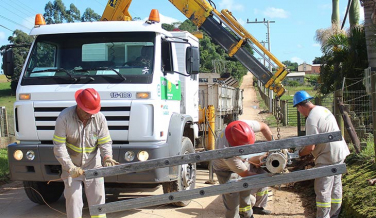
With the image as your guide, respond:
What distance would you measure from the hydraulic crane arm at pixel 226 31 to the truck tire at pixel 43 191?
5473 millimetres

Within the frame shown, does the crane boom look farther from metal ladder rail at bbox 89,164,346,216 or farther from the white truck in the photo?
metal ladder rail at bbox 89,164,346,216

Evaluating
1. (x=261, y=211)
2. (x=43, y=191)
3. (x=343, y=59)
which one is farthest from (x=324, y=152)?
(x=343, y=59)

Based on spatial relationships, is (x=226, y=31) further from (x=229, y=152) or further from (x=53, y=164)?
(x=229, y=152)

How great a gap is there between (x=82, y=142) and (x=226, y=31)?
7374mm

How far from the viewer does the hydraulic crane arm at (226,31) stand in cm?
1143

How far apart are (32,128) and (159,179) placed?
2.00 m

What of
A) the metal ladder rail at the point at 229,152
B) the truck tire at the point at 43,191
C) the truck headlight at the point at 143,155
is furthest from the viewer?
the truck tire at the point at 43,191

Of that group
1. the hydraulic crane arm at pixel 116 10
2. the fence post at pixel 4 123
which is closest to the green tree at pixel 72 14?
the fence post at pixel 4 123

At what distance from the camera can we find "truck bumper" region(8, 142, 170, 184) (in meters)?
6.31

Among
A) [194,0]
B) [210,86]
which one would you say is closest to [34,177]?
[210,86]

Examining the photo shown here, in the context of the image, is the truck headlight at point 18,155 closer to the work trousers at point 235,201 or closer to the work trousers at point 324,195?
the work trousers at point 235,201

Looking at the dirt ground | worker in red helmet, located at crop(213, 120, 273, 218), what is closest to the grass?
the dirt ground

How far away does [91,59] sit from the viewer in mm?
6836

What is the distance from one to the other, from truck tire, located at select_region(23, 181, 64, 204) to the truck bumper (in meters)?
0.67
